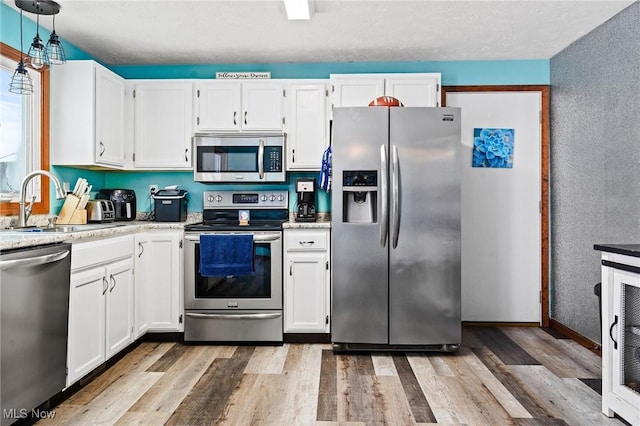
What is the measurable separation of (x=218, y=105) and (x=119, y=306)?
182 cm

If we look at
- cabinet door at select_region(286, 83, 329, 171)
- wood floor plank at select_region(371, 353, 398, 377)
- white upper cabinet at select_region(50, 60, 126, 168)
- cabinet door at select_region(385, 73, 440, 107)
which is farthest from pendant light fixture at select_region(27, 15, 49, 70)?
wood floor plank at select_region(371, 353, 398, 377)

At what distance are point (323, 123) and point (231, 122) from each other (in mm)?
794

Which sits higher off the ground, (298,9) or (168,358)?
(298,9)

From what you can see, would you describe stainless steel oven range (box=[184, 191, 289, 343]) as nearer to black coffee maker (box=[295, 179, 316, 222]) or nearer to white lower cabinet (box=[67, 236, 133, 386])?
black coffee maker (box=[295, 179, 316, 222])

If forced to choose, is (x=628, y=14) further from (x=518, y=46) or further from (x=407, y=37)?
(x=407, y=37)

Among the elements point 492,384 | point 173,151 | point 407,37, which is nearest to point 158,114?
point 173,151

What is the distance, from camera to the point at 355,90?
12.0ft

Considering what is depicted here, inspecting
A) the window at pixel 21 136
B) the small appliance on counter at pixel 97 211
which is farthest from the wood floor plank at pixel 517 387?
the window at pixel 21 136

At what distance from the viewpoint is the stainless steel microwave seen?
145 inches

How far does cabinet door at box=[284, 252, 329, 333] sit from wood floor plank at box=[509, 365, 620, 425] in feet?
4.61

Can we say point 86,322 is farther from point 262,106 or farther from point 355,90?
point 355,90

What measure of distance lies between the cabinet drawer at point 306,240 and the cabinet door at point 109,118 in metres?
1.55

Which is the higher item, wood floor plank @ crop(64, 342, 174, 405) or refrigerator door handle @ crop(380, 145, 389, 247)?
refrigerator door handle @ crop(380, 145, 389, 247)

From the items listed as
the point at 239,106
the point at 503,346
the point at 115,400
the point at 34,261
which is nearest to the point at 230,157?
the point at 239,106
